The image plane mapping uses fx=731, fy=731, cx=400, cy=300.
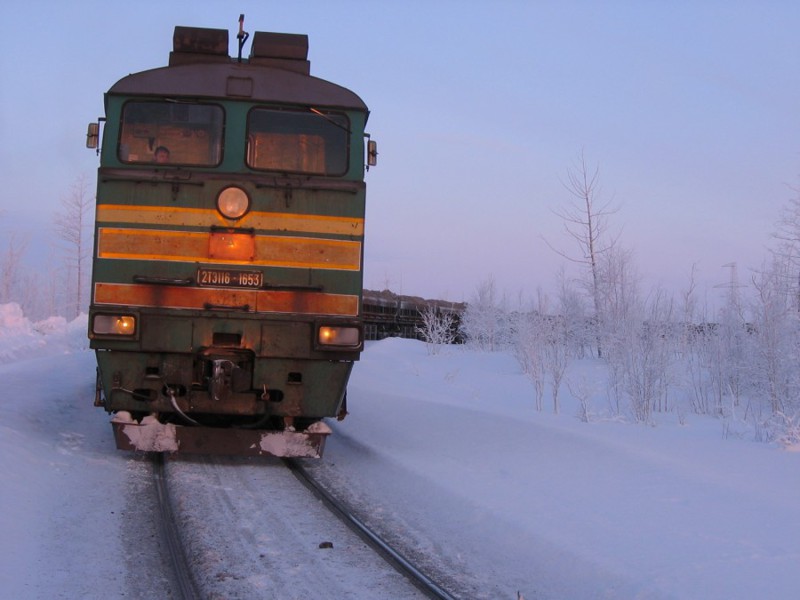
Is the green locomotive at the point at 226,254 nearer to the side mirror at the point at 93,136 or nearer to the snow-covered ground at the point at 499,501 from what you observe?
the side mirror at the point at 93,136

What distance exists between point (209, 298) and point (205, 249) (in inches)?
16.8

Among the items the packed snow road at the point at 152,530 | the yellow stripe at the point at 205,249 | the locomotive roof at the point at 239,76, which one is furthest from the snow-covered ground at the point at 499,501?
the locomotive roof at the point at 239,76

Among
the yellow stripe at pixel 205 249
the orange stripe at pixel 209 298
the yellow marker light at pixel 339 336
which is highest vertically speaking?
the yellow stripe at pixel 205 249

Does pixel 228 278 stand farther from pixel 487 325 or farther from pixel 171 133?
pixel 487 325

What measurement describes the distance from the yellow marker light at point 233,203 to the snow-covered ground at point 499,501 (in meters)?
2.45

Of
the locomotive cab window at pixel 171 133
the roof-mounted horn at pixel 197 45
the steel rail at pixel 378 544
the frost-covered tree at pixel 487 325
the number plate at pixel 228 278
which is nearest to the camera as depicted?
the steel rail at pixel 378 544

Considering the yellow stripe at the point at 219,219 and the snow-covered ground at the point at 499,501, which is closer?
the snow-covered ground at the point at 499,501

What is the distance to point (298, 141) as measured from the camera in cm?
678

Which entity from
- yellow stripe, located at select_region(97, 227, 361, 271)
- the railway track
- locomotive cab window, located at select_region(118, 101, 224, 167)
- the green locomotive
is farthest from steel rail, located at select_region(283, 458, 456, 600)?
locomotive cab window, located at select_region(118, 101, 224, 167)

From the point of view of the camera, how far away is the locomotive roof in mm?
6648

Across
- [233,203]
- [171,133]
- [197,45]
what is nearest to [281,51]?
[197,45]

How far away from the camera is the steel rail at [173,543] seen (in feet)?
12.9

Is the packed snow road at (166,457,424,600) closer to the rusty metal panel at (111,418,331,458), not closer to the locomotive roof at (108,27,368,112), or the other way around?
the rusty metal panel at (111,418,331,458)

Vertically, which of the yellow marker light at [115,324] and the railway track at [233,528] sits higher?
the yellow marker light at [115,324]
